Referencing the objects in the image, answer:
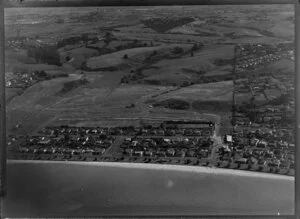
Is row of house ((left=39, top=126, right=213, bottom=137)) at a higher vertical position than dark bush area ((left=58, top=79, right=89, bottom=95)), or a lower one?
lower

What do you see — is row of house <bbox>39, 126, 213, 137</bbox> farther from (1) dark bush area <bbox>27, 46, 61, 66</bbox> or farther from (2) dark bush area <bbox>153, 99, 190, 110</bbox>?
(1) dark bush area <bbox>27, 46, 61, 66</bbox>

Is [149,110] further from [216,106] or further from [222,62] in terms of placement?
[222,62]

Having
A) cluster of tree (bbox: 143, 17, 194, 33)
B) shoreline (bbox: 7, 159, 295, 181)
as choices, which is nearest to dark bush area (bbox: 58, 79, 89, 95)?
shoreline (bbox: 7, 159, 295, 181)

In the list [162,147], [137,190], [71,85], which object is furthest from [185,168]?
[71,85]

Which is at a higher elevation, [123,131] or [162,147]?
[123,131]

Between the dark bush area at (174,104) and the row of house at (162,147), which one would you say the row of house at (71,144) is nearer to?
the row of house at (162,147)

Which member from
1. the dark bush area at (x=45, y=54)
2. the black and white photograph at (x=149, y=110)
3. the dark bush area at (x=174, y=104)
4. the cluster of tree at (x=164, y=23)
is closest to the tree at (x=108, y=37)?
the black and white photograph at (x=149, y=110)
